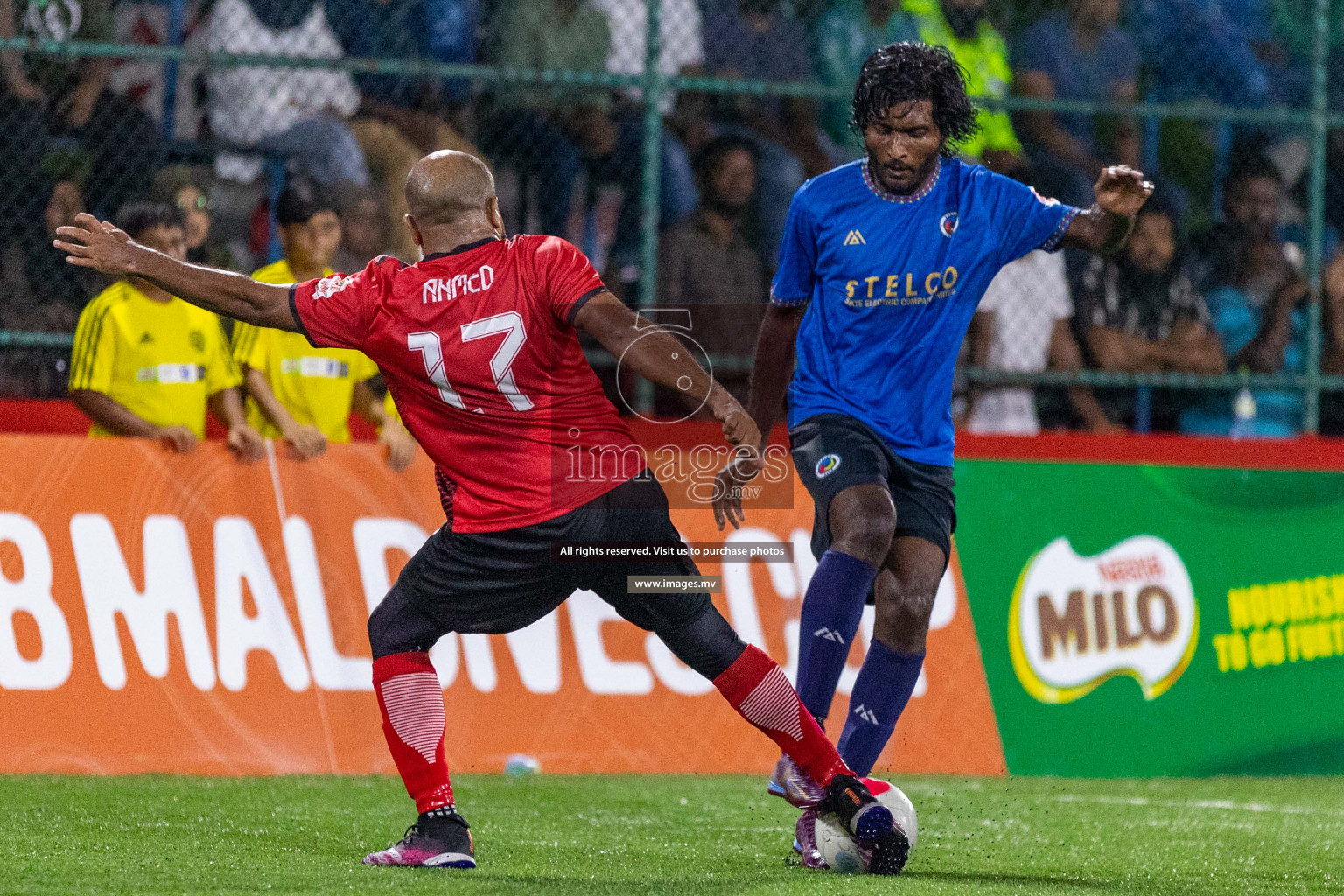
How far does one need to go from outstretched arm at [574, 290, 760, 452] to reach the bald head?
0.45 meters

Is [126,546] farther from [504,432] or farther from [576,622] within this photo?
[504,432]

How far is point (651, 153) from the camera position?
27.0 ft

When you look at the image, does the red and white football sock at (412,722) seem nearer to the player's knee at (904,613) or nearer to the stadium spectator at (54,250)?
the player's knee at (904,613)

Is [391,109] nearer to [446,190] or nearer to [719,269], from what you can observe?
[719,269]

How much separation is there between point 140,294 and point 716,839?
3.53 m

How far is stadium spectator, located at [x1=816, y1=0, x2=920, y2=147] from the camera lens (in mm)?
9375

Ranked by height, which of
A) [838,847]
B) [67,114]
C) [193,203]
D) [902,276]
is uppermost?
[67,114]

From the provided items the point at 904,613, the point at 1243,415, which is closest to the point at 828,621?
the point at 904,613

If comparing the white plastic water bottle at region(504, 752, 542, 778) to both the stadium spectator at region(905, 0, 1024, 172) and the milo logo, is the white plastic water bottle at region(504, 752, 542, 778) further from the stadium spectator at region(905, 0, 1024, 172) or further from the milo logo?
the stadium spectator at region(905, 0, 1024, 172)

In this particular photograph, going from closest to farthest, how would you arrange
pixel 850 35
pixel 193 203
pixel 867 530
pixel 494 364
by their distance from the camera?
pixel 494 364, pixel 867 530, pixel 193 203, pixel 850 35

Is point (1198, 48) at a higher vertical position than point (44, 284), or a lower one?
higher

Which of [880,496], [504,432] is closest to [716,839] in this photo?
[880,496]

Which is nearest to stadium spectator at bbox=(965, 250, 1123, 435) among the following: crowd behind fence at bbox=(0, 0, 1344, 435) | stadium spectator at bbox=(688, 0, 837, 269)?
crowd behind fence at bbox=(0, 0, 1344, 435)

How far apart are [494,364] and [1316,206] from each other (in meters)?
5.81
